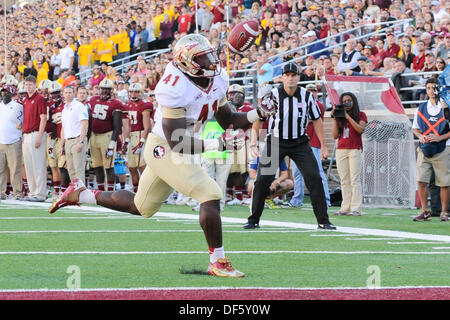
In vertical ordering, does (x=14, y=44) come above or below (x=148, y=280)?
above

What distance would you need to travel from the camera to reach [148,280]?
5863 mm

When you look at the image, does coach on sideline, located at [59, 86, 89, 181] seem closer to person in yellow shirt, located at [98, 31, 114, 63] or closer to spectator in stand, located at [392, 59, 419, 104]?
spectator in stand, located at [392, 59, 419, 104]

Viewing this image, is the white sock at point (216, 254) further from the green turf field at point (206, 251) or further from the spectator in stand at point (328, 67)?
the spectator in stand at point (328, 67)

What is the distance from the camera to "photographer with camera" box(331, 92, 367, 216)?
1247 cm

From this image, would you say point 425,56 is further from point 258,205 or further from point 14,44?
point 14,44

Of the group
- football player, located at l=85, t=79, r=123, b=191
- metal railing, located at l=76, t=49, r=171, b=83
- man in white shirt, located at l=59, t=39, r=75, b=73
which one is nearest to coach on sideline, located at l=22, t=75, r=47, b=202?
football player, located at l=85, t=79, r=123, b=191

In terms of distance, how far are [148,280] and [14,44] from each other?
81.1 feet

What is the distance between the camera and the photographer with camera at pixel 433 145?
1156 cm

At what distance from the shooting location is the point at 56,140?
50.9 ft

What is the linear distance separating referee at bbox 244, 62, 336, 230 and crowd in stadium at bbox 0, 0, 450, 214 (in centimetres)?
168

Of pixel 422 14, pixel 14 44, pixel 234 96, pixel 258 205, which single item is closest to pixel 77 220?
pixel 258 205

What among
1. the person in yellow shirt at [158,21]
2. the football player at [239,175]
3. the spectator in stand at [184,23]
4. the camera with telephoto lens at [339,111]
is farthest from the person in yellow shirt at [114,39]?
the camera with telephoto lens at [339,111]
